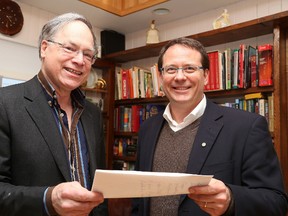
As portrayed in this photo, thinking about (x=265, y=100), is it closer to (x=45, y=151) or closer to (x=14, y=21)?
(x=45, y=151)

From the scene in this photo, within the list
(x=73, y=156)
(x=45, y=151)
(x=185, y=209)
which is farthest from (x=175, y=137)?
(x=45, y=151)

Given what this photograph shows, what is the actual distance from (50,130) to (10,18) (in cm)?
216

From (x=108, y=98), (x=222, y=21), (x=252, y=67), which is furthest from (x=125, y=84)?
(x=252, y=67)

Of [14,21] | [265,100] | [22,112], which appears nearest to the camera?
[22,112]

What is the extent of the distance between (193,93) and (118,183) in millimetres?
818

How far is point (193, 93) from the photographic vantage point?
1477 millimetres

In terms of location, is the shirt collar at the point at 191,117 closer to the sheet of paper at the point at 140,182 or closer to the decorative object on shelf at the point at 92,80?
the sheet of paper at the point at 140,182

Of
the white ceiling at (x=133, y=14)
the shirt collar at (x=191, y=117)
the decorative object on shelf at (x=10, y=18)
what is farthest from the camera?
the white ceiling at (x=133, y=14)

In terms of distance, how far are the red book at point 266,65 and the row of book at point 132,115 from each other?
3.73 ft

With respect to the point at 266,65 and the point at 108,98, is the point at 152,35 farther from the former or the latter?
the point at 266,65

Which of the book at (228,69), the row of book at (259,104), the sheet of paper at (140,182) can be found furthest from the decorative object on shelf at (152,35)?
the sheet of paper at (140,182)

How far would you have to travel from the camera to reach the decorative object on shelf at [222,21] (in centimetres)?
280

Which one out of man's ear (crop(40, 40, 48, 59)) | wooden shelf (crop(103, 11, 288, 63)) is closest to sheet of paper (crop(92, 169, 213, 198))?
man's ear (crop(40, 40, 48, 59))

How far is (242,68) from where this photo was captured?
8.36 feet
